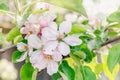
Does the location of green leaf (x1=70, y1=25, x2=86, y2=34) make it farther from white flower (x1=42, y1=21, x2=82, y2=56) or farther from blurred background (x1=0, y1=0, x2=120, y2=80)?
blurred background (x1=0, y1=0, x2=120, y2=80)

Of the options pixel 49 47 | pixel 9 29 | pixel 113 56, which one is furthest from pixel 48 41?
pixel 9 29

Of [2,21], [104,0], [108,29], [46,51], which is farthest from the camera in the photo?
[2,21]

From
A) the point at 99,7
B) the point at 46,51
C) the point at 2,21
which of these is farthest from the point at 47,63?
the point at 2,21

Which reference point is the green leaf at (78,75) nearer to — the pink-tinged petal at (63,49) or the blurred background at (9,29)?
the pink-tinged petal at (63,49)

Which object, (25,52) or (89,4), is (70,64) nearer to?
(25,52)

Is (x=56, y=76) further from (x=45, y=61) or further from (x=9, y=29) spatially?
(x=9, y=29)

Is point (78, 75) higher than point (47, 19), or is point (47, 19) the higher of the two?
point (47, 19)

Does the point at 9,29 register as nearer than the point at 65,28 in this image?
No

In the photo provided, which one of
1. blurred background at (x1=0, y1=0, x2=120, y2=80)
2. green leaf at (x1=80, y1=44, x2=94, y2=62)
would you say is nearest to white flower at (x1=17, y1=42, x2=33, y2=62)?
green leaf at (x1=80, y1=44, x2=94, y2=62)
